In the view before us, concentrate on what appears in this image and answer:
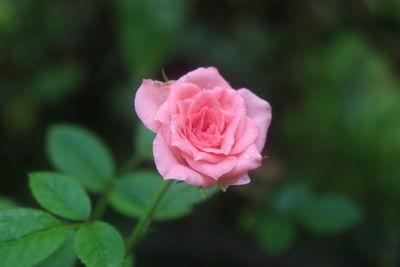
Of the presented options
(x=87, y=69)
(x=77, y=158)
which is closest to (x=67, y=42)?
(x=87, y=69)

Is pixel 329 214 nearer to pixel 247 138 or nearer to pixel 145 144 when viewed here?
pixel 145 144

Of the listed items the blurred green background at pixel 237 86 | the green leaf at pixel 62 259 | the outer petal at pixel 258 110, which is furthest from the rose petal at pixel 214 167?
the blurred green background at pixel 237 86

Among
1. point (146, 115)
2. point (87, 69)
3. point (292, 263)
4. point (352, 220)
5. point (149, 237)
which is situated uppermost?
point (146, 115)

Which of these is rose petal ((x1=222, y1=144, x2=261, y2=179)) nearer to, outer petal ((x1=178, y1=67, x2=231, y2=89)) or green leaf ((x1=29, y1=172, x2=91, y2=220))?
outer petal ((x1=178, y1=67, x2=231, y2=89))

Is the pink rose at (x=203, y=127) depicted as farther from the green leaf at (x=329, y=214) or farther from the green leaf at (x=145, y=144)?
the green leaf at (x=329, y=214)

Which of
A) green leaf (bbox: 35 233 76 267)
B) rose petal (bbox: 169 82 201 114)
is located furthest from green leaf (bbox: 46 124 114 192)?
rose petal (bbox: 169 82 201 114)

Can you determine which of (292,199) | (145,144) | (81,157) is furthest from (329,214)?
(81,157)

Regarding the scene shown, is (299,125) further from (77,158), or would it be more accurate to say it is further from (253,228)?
(77,158)
